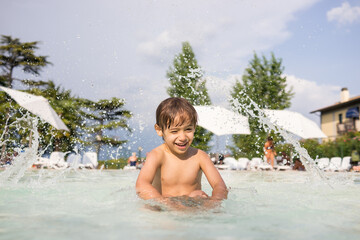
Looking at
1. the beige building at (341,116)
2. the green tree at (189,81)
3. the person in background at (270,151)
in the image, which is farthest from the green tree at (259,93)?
the beige building at (341,116)

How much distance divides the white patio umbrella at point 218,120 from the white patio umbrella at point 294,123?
1.73 meters

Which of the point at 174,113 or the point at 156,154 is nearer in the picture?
the point at 174,113

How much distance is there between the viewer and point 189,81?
2498cm

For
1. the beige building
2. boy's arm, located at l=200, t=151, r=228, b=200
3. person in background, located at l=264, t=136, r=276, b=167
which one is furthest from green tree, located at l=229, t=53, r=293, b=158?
boy's arm, located at l=200, t=151, r=228, b=200

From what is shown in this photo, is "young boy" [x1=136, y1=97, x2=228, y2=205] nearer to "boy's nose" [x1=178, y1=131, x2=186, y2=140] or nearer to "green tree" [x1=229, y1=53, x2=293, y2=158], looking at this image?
"boy's nose" [x1=178, y1=131, x2=186, y2=140]

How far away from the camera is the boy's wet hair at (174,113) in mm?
2977

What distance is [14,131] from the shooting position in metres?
26.5

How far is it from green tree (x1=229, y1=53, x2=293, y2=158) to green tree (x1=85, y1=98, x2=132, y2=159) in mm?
11375

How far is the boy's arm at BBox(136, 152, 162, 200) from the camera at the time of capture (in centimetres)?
295

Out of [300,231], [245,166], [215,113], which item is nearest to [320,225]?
[300,231]

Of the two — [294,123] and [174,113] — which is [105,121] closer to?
[294,123]

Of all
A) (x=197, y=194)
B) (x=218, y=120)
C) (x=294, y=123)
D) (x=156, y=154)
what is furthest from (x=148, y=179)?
(x=294, y=123)

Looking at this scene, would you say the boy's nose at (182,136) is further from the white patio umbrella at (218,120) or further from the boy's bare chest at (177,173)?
the white patio umbrella at (218,120)

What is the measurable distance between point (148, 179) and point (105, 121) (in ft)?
98.6
